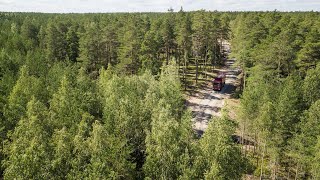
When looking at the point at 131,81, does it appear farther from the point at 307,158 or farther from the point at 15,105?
the point at 307,158

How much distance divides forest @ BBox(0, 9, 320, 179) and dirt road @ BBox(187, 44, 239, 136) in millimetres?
5487

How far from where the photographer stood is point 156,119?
33125 mm

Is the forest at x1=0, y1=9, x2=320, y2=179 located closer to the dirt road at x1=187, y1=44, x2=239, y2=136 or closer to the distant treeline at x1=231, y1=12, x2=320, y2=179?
the distant treeline at x1=231, y1=12, x2=320, y2=179

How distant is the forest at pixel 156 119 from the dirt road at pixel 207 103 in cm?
549

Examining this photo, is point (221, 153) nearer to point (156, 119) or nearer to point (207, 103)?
point (156, 119)

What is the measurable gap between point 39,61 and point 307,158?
50.2 meters

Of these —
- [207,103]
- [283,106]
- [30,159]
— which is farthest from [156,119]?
[207,103]

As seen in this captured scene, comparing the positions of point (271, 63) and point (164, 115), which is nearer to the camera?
point (164, 115)

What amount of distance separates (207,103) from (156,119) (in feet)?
95.7

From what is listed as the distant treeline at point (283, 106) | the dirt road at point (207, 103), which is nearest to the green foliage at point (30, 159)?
the distant treeline at point (283, 106)

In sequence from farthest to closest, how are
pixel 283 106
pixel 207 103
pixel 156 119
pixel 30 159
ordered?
1. pixel 207 103
2. pixel 283 106
3. pixel 156 119
4. pixel 30 159

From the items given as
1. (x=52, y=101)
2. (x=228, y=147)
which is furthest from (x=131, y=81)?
(x=228, y=147)

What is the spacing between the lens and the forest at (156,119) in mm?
24312

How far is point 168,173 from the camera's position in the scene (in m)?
25.0
